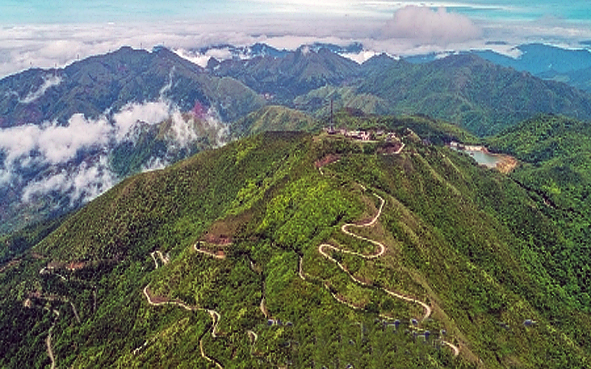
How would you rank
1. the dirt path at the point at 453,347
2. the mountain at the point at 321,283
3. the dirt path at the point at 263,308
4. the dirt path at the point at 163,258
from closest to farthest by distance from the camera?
the dirt path at the point at 453,347 < the mountain at the point at 321,283 < the dirt path at the point at 263,308 < the dirt path at the point at 163,258

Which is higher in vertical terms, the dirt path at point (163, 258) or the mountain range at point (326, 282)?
the mountain range at point (326, 282)

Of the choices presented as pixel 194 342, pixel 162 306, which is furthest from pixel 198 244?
pixel 194 342

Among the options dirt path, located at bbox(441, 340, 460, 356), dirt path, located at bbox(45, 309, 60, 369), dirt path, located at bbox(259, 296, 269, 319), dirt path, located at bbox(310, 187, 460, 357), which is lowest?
dirt path, located at bbox(45, 309, 60, 369)

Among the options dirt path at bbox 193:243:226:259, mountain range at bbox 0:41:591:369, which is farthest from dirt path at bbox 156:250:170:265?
dirt path at bbox 193:243:226:259

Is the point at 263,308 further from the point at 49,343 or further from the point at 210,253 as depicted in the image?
the point at 49,343

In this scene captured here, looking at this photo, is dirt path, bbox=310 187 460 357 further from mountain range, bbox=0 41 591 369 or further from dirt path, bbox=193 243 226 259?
dirt path, bbox=193 243 226 259

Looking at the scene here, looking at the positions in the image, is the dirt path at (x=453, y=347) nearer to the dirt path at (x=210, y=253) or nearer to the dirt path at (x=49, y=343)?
the dirt path at (x=210, y=253)

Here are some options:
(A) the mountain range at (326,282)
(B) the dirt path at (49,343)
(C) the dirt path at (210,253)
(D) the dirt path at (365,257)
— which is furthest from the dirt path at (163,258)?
(D) the dirt path at (365,257)

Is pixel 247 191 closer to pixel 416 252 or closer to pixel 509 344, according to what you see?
pixel 416 252

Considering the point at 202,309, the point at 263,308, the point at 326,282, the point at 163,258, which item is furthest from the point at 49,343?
the point at 326,282
